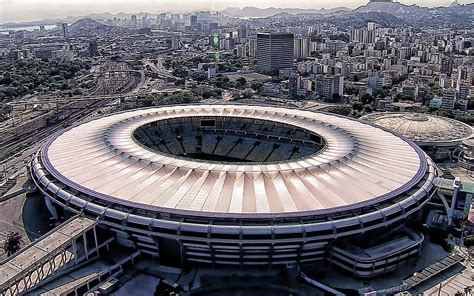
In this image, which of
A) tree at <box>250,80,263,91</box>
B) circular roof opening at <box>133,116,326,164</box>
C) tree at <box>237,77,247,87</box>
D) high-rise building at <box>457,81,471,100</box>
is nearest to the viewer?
circular roof opening at <box>133,116,326,164</box>

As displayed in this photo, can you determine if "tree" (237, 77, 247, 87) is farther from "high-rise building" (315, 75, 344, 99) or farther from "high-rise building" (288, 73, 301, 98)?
"high-rise building" (315, 75, 344, 99)

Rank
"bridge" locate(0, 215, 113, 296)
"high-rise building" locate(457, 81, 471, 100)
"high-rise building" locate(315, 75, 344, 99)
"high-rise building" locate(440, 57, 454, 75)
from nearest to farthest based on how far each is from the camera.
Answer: "bridge" locate(0, 215, 113, 296)
"high-rise building" locate(457, 81, 471, 100)
"high-rise building" locate(315, 75, 344, 99)
"high-rise building" locate(440, 57, 454, 75)

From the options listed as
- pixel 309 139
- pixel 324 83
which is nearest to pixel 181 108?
pixel 309 139

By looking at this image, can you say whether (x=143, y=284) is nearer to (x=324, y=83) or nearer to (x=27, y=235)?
(x=27, y=235)

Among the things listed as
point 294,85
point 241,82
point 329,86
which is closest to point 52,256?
point 329,86

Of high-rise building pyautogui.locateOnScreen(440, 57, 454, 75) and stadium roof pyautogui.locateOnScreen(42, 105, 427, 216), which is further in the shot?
high-rise building pyautogui.locateOnScreen(440, 57, 454, 75)

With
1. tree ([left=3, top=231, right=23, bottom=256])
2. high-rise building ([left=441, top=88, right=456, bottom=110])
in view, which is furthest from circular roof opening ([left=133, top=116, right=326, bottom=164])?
high-rise building ([left=441, top=88, right=456, bottom=110])
